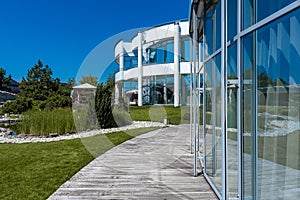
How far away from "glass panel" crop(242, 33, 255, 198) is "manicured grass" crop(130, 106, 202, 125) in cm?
1073

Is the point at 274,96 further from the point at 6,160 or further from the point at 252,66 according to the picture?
the point at 6,160

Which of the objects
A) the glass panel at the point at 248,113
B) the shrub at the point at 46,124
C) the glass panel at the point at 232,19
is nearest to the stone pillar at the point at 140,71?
the shrub at the point at 46,124

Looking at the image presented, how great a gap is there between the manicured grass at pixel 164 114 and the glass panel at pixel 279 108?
11.0m

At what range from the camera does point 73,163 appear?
4.95 meters

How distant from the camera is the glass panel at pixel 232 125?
2.41 meters

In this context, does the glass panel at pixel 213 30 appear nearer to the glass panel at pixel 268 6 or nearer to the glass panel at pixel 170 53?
the glass panel at pixel 268 6

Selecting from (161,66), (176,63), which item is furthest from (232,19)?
(161,66)

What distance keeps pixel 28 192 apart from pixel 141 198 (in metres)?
1.52

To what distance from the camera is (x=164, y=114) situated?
15883mm

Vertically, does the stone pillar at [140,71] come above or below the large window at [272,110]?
above

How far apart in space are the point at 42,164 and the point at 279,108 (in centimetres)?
449

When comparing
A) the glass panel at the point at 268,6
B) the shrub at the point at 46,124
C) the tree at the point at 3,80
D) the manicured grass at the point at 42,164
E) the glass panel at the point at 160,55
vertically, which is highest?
the glass panel at the point at 160,55

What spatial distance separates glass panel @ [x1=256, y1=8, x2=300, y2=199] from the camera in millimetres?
1497

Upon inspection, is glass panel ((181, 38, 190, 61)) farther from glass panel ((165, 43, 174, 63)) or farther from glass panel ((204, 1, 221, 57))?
glass panel ((204, 1, 221, 57))
